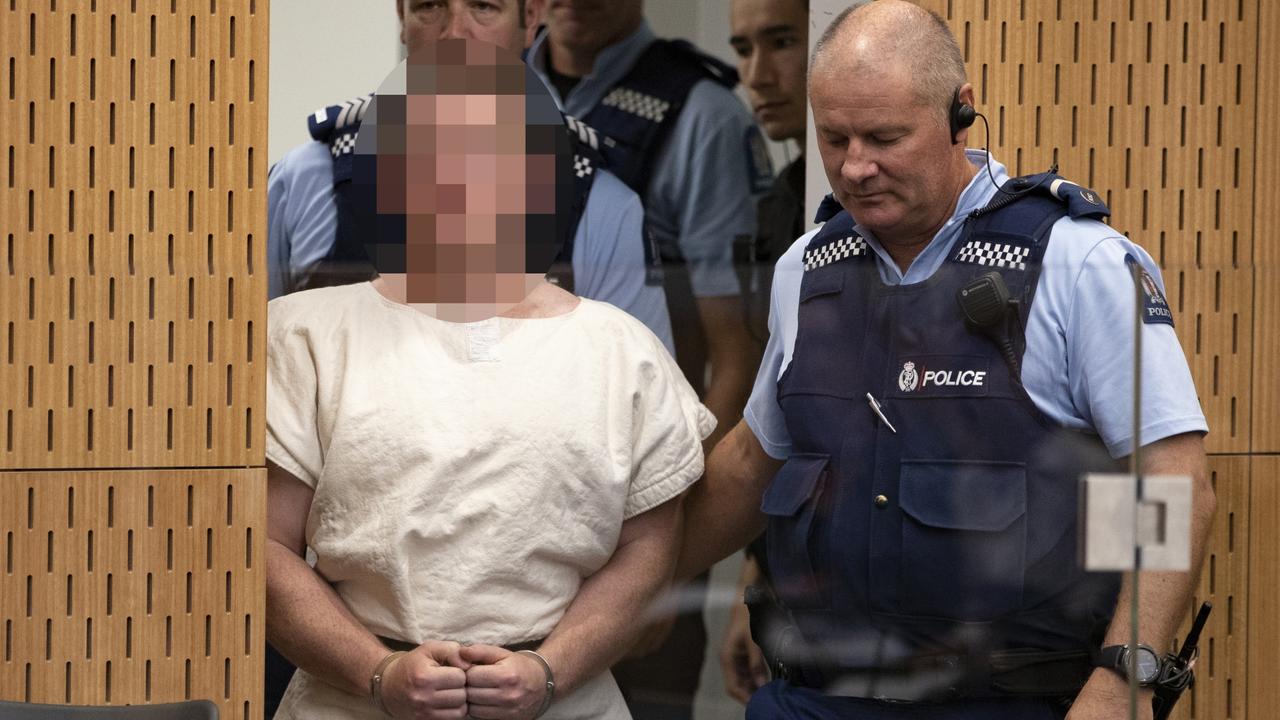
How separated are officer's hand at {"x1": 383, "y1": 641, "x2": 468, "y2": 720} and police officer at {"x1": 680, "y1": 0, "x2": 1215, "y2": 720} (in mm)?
474

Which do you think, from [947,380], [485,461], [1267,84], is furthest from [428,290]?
[1267,84]

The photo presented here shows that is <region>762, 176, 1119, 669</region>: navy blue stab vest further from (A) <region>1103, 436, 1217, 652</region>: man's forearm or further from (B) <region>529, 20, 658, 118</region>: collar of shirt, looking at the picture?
(B) <region>529, 20, 658, 118</region>: collar of shirt

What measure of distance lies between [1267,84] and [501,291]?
118cm

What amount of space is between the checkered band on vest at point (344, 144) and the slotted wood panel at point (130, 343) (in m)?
0.11

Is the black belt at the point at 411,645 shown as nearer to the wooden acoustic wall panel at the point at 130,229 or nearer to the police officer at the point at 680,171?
the police officer at the point at 680,171

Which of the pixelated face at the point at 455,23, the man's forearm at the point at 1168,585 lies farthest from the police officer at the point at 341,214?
the man's forearm at the point at 1168,585

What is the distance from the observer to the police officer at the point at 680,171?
2.37 meters

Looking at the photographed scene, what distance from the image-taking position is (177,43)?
2248 mm

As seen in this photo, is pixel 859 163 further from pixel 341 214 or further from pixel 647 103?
pixel 341 214

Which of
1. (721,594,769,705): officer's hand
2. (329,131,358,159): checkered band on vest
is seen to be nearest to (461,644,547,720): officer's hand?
(721,594,769,705): officer's hand

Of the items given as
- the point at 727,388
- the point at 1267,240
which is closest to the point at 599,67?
the point at 727,388

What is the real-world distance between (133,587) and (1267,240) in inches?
66.9

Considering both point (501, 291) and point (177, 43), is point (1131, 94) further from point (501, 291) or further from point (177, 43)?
point (177, 43)

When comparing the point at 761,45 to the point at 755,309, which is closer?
the point at 755,309
